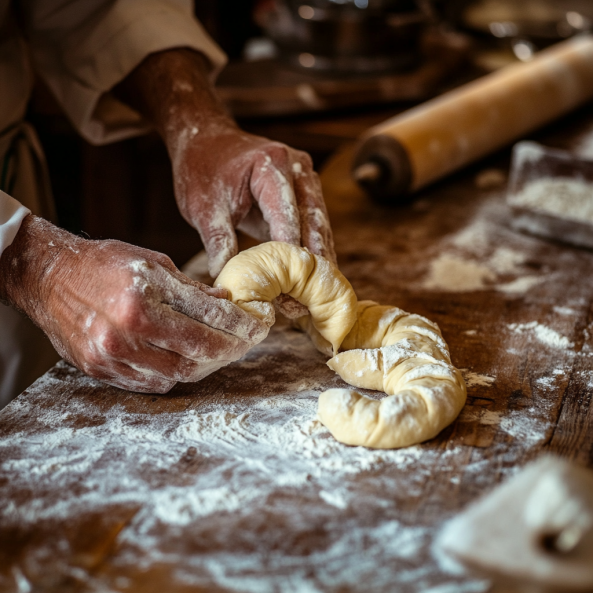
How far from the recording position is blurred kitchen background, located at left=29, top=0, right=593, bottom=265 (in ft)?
10.3

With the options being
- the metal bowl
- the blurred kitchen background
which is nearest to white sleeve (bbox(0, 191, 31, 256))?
the blurred kitchen background

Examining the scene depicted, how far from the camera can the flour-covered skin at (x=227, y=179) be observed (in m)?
1.44

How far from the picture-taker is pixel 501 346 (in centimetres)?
153

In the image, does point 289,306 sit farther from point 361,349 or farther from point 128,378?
point 128,378

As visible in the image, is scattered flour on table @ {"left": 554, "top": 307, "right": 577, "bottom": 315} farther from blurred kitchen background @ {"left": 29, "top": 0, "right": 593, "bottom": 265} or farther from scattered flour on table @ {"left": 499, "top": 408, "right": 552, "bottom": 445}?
blurred kitchen background @ {"left": 29, "top": 0, "right": 593, "bottom": 265}

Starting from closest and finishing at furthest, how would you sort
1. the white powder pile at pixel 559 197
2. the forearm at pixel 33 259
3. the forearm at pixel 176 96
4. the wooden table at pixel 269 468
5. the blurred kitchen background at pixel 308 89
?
the wooden table at pixel 269 468 < the forearm at pixel 33 259 < the forearm at pixel 176 96 < the white powder pile at pixel 559 197 < the blurred kitchen background at pixel 308 89

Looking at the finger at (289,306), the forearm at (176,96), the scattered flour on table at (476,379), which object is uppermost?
the forearm at (176,96)

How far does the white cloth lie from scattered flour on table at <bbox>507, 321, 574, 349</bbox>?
125 centimetres

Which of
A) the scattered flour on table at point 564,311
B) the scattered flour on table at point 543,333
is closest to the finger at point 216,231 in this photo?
the scattered flour on table at point 543,333

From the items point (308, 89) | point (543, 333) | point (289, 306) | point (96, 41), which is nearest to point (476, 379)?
point (543, 333)

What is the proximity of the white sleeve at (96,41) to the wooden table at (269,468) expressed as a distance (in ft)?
3.06

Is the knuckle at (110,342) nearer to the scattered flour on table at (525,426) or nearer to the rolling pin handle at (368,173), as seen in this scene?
the scattered flour on table at (525,426)

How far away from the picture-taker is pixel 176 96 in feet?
5.63

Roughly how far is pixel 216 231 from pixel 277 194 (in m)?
0.17
